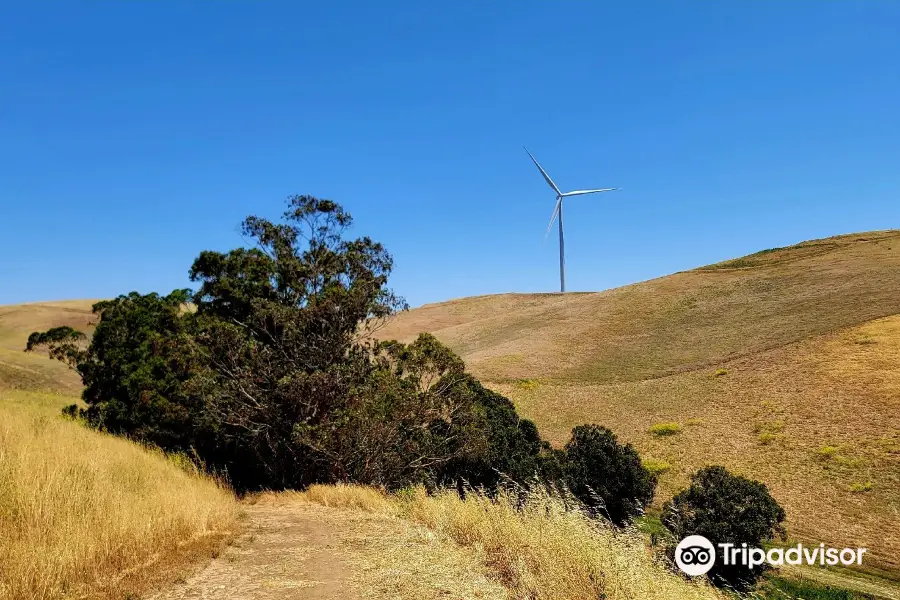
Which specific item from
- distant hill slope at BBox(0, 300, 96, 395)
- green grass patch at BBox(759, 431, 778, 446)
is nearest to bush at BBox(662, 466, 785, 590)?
green grass patch at BBox(759, 431, 778, 446)

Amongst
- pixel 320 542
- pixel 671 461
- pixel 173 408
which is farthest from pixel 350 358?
pixel 671 461

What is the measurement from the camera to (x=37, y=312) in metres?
118

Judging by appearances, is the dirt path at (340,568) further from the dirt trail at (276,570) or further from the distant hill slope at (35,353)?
the distant hill slope at (35,353)

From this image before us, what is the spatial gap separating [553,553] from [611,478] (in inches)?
1063

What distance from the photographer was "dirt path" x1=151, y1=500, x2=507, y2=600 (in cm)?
656

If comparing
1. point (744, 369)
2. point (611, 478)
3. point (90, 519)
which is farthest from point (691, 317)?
point (90, 519)

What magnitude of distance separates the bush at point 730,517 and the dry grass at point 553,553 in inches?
675

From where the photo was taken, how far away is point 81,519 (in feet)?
23.0

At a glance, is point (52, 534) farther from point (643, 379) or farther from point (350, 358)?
point (643, 379)

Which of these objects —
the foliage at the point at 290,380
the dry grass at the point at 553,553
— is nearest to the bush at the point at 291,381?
the foliage at the point at 290,380

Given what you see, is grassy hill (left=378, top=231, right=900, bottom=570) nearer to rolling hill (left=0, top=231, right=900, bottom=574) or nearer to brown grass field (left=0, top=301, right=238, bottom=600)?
rolling hill (left=0, top=231, right=900, bottom=574)

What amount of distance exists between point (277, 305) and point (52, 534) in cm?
1620

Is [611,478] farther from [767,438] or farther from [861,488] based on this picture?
[767,438]

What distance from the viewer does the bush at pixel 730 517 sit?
25000 millimetres
